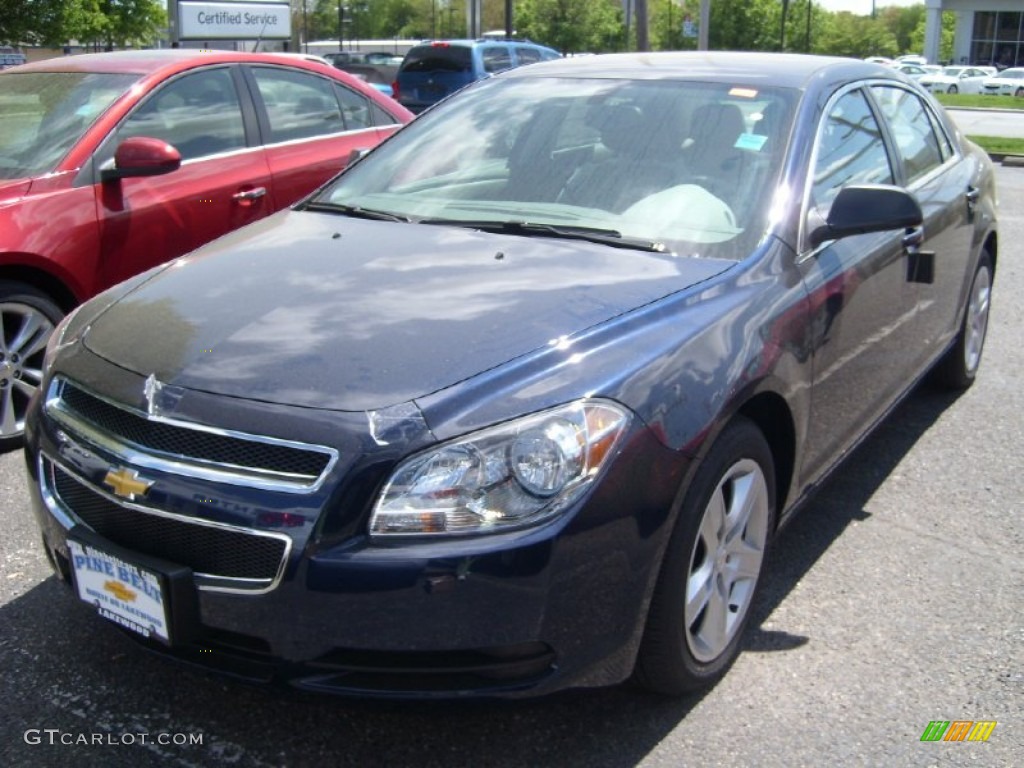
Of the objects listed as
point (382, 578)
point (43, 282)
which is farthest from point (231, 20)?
point (382, 578)

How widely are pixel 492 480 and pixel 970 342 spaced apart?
388cm

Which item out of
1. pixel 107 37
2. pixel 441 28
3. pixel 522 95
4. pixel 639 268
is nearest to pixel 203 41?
pixel 522 95

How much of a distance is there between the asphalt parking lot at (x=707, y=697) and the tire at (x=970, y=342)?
1567mm

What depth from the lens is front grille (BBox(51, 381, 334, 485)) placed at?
2363 millimetres

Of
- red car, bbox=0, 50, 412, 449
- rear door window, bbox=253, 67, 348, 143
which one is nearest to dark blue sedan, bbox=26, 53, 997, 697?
red car, bbox=0, 50, 412, 449

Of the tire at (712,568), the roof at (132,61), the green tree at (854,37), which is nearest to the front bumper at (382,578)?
the tire at (712,568)

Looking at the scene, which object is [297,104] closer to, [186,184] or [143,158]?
[186,184]

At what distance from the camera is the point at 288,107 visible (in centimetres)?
614

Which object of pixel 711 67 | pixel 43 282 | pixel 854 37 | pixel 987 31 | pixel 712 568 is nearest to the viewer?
pixel 712 568

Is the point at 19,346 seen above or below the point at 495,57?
below

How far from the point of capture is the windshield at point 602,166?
340 centimetres

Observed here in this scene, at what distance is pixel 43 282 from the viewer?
15.9 ft

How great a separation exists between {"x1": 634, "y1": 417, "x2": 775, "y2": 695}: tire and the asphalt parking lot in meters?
0.14

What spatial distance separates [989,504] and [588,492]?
251cm
